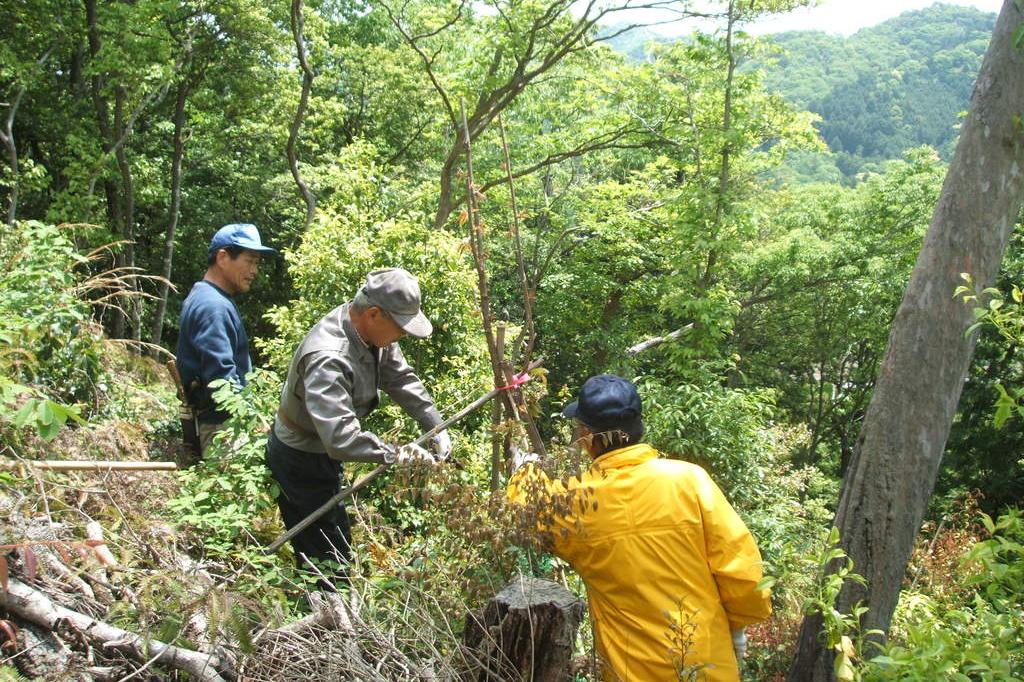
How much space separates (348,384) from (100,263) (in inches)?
594

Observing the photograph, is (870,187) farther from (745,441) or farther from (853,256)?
(745,441)

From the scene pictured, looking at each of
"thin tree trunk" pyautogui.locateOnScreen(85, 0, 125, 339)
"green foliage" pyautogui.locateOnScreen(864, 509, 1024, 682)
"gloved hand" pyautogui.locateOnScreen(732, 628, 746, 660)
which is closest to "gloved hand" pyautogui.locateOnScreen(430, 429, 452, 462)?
"gloved hand" pyautogui.locateOnScreen(732, 628, 746, 660)

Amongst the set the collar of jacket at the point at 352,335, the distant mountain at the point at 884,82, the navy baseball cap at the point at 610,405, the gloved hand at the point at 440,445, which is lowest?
the gloved hand at the point at 440,445

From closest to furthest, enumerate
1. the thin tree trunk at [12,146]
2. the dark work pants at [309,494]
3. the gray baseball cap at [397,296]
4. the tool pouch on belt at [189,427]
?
the gray baseball cap at [397,296]
the dark work pants at [309,494]
the tool pouch on belt at [189,427]
the thin tree trunk at [12,146]

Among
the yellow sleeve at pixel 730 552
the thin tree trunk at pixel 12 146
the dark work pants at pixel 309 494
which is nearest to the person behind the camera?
the yellow sleeve at pixel 730 552

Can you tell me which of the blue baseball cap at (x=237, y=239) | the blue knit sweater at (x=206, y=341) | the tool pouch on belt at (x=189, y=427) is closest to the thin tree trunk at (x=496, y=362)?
the blue baseball cap at (x=237, y=239)

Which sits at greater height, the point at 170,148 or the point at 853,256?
the point at 170,148

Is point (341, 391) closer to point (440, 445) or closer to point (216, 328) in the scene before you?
point (440, 445)

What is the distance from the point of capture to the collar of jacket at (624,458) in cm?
267

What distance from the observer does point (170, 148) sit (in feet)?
58.2

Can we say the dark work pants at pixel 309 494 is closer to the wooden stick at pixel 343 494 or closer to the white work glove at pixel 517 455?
the wooden stick at pixel 343 494

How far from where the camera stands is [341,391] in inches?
131

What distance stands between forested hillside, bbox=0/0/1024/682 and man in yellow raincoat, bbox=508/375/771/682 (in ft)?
0.27

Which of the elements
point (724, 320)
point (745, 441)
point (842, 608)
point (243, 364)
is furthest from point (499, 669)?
point (724, 320)
